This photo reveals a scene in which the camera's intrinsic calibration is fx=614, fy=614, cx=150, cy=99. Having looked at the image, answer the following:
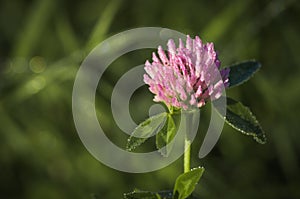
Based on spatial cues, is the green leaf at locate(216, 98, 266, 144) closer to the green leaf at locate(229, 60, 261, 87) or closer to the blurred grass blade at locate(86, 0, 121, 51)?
the green leaf at locate(229, 60, 261, 87)

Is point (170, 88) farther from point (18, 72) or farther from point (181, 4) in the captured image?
point (181, 4)

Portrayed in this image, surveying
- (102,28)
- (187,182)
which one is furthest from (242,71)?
(102,28)

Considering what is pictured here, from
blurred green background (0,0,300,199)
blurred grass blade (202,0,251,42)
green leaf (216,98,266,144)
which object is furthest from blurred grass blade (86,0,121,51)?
green leaf (216,98,266,144)

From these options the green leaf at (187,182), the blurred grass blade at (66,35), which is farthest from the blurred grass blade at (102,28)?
the green leaf at (187,182)

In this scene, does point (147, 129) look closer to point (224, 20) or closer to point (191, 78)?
point (191, 78)

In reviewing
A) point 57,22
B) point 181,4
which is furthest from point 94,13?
point 181,4

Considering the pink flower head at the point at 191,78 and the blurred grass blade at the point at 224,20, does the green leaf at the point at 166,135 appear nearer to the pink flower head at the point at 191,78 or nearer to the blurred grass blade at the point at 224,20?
the pink flower head at the point at 191,78
